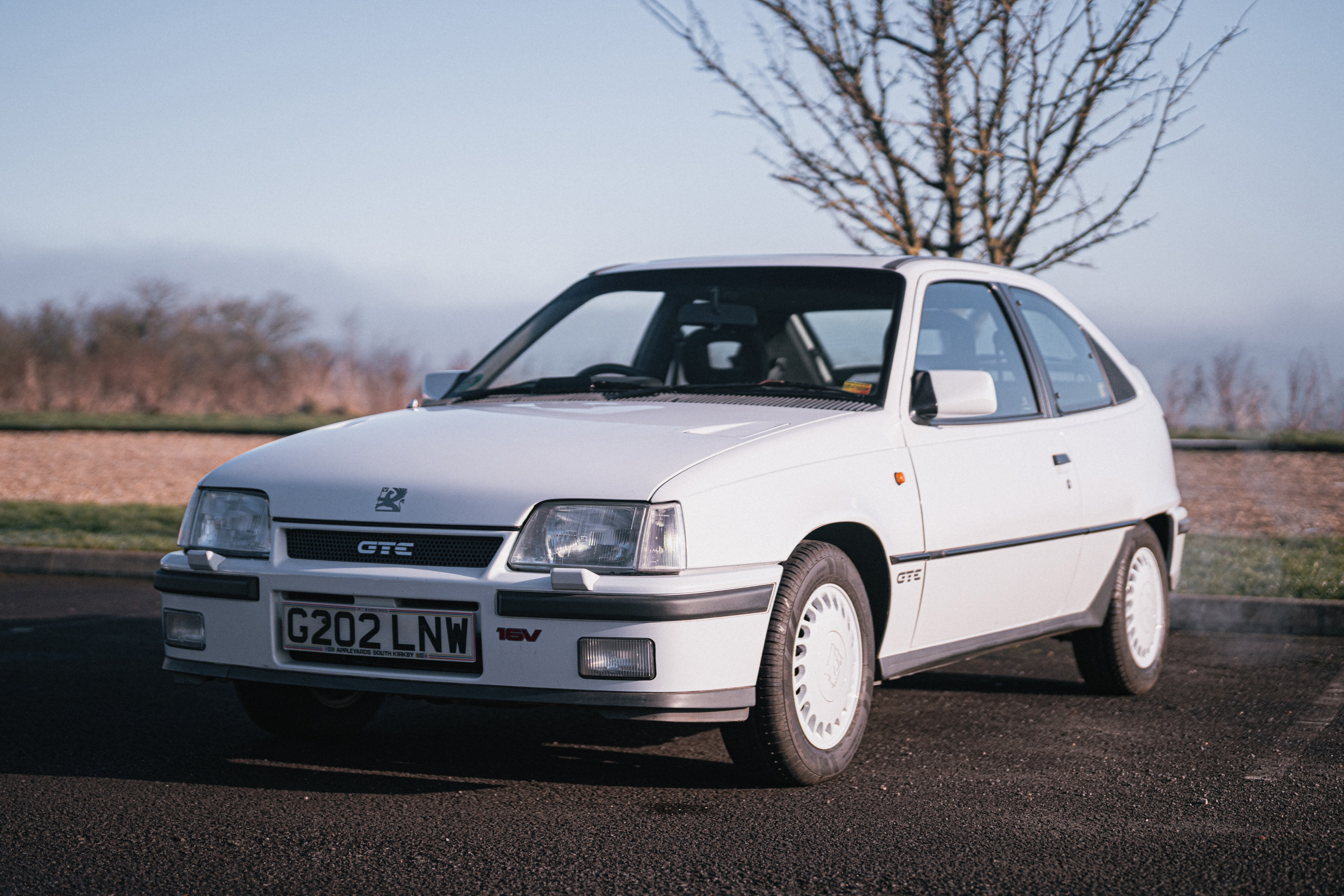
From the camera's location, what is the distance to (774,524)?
389 centimetres

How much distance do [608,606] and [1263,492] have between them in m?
11.4

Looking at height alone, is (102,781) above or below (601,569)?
below

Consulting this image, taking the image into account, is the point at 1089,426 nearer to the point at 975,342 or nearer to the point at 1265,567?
the point at 975,342

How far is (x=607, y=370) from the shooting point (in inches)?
206

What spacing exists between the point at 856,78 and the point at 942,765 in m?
5.63

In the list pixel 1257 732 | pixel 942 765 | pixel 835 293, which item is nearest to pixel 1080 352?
pixel 835 293

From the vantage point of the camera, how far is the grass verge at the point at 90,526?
34.6 feet

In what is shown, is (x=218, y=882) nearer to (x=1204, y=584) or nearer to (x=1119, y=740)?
(x=1119, y=740)

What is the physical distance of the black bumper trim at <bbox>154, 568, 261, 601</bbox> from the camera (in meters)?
3.99

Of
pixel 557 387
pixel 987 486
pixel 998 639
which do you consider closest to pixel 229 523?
pixel 557 387

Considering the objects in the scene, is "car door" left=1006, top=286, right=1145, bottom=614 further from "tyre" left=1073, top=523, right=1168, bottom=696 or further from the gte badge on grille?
the gte badge on grille

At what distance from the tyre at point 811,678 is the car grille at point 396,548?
32.7 inches

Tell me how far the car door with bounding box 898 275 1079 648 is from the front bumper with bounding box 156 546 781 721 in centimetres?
87

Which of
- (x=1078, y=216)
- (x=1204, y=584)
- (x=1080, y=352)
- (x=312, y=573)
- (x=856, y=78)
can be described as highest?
(x=856, y=78)
